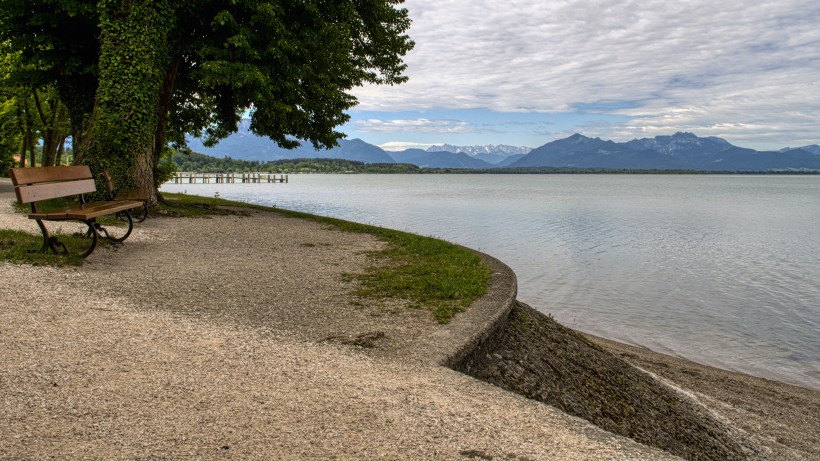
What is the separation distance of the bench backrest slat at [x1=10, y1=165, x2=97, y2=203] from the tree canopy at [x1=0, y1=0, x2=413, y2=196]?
3.96 metres

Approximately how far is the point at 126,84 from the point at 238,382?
515 inches

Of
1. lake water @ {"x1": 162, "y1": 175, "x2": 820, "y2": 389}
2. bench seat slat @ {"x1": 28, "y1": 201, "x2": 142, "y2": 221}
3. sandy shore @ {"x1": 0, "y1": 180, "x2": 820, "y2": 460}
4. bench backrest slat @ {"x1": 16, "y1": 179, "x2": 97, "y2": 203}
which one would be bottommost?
lake water @ {"x1": 162, "y1": 175, "x2": 820, "y2": 389}

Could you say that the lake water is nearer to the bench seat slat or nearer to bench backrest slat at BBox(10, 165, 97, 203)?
the bench seat slat

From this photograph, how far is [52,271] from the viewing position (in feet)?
29.8

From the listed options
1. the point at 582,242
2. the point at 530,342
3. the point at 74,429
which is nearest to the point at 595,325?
the point at 530,342

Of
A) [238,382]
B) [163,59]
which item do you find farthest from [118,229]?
[238,382]

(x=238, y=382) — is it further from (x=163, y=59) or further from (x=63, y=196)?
(x=163, y=59)

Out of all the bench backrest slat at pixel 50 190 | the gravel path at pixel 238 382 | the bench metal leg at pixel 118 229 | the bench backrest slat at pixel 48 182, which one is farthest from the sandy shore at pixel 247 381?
the bench metal leg at pixel 118 229

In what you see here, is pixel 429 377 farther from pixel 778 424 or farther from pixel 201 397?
pixel 778 424

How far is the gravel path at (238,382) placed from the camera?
163 inches

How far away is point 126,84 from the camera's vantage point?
15.4 meters

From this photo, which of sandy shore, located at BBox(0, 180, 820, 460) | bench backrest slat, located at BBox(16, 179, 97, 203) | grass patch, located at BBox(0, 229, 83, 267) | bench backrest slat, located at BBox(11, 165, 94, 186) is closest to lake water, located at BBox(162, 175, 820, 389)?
sandy shore, located at BBox(0, 180, 820, 460)

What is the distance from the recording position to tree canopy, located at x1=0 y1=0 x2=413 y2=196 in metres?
15.4

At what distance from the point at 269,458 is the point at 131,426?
119 cm
